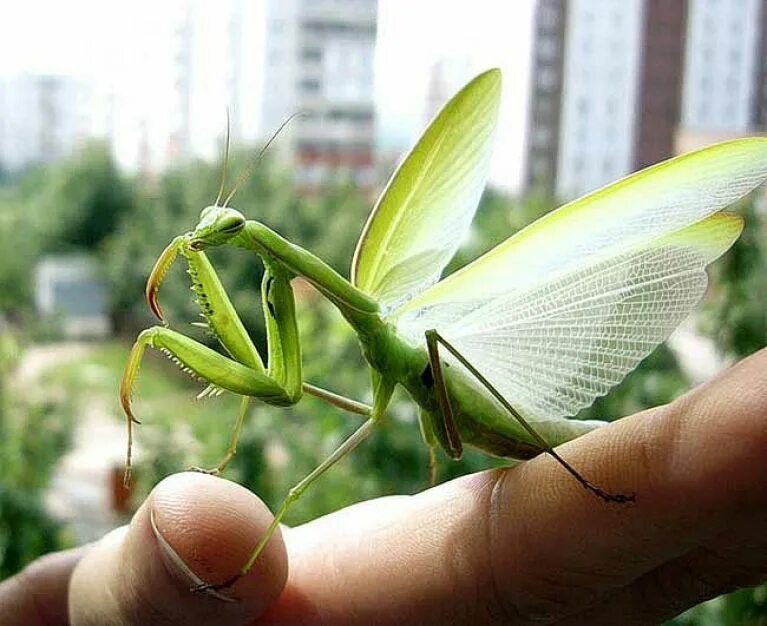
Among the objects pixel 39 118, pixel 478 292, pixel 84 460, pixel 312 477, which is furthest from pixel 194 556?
pixel 39 118

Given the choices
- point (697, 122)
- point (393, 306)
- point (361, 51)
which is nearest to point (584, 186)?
point (697, 122)

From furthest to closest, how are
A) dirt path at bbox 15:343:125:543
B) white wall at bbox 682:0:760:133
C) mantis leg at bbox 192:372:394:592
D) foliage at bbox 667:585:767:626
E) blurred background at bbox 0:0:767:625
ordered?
white wall at bbox 682:0:760:133, dirt path at bbox 15:343:125:543, blurred background at bbox 0:0:767:625, foliage at bbox 667:585:767:626, mantis leg at bbox 192:372:394:592

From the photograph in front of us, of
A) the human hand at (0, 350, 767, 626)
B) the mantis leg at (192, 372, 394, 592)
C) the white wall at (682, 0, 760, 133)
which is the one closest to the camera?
the human hand at (0, 350, 767, 626)

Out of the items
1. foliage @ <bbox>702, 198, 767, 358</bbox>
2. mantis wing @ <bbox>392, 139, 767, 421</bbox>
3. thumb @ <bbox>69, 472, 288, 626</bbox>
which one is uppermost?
mantis wing @ <bbox>392, 139, 767, 421</bbox>

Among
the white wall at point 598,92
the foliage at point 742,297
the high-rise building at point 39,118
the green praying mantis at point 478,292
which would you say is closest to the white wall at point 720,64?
the white wall at point 598,92

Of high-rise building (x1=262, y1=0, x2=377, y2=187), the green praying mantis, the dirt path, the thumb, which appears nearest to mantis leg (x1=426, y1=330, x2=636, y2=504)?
the green praying mantis

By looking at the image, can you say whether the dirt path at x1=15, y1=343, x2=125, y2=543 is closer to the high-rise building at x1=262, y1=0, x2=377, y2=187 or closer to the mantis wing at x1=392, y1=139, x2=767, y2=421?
the high-rise building at x1=262, y1=0, x2=377, y2=187
